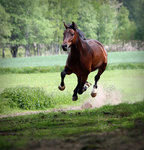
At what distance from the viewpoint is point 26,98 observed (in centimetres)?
898

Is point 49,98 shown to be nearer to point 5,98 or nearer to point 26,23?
point 5,98

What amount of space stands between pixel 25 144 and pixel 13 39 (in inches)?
348

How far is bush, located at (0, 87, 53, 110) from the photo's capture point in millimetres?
8969

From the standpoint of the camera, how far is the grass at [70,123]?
16.4 ft

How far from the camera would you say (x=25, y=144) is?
3.63 m

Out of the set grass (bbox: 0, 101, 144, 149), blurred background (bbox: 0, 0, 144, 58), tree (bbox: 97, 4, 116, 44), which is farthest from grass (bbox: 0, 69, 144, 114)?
grass (bbox: 0, 101, 144, 149)

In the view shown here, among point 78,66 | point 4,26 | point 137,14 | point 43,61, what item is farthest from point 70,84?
point 78,66

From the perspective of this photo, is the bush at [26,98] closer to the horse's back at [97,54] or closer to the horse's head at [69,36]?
the horse's back at [97,54]

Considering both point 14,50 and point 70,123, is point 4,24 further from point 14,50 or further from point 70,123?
point 70,123

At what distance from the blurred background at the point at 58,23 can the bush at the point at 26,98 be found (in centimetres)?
322

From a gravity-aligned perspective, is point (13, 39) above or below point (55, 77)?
above

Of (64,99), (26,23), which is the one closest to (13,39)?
(26,23)

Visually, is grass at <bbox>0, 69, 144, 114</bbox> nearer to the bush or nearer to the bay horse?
the bush

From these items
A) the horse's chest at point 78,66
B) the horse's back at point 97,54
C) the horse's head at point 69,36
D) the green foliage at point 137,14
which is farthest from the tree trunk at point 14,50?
the horse's head at point 69,36
